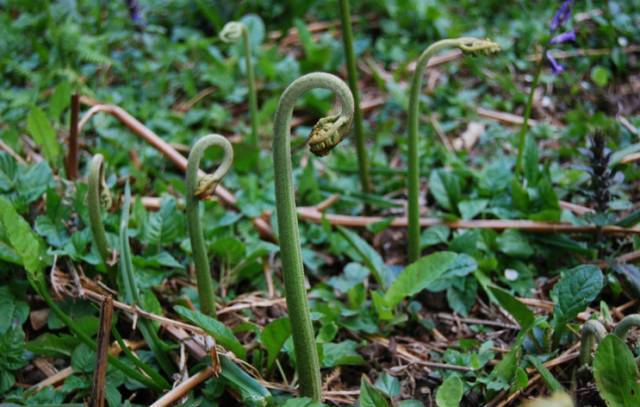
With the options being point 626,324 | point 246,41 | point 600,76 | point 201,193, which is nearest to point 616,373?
point 626,324

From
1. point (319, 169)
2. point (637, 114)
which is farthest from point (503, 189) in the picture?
point (637, 114)

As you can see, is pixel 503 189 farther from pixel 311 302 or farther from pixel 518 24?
pixel 518 24

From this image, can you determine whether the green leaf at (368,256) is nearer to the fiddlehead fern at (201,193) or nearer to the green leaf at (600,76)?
the fiddlehead fern at (201,193)

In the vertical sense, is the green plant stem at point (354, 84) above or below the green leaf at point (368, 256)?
above

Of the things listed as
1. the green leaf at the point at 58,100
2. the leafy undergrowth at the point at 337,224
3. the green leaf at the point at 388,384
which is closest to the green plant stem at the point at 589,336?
the leafy undergrowth at the point at 337,224

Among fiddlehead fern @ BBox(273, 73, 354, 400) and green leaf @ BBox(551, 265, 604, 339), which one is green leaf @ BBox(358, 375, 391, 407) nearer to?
fiddlehead fern @ BBox(273, 73, 354, 400)

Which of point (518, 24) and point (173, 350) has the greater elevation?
point (518, 24)
